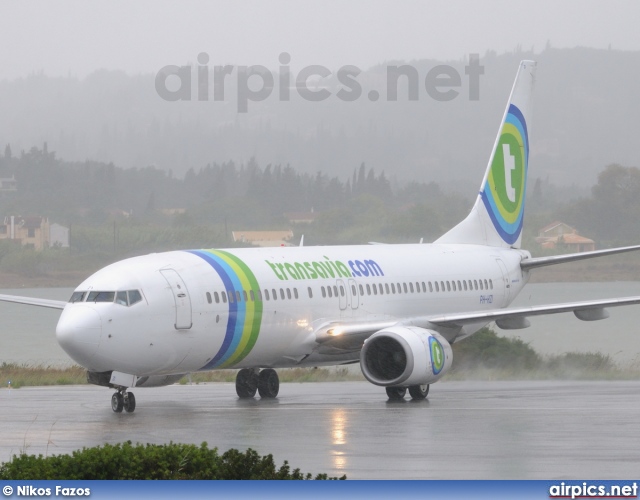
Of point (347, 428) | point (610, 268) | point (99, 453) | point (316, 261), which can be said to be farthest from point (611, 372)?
point (610, 268)

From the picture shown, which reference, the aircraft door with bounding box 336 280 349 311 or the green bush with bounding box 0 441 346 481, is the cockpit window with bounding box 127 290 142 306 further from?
the green bush with bounding box 0 441 346 481

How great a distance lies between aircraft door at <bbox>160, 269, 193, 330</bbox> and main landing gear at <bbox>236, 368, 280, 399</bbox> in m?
4.24

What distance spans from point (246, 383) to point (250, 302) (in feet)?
9.83

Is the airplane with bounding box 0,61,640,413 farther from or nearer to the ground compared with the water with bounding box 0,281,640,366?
farther from the ground

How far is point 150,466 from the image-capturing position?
488 inches

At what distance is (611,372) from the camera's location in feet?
134

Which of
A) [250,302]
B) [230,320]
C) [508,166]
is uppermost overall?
[508,166]

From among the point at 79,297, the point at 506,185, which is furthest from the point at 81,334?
the point at 506,185

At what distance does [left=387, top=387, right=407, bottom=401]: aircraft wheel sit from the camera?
2809 cm

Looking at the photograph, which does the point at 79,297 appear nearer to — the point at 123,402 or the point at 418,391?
the point at 123,402

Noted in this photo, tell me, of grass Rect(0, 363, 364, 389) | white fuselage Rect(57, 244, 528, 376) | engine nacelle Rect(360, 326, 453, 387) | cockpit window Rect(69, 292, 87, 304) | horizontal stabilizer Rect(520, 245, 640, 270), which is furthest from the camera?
grass Rect(0, 363, 364, 389)

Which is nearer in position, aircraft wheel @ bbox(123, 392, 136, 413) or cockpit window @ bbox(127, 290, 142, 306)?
cockpit window @ bbox(127, 290, 142, 306)

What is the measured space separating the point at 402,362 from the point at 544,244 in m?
82.8

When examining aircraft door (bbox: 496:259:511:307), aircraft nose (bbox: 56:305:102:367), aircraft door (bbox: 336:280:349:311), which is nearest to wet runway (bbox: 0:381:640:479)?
aircraft nose (bbox: 56:305:102:367)
